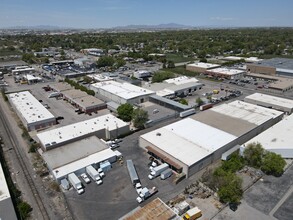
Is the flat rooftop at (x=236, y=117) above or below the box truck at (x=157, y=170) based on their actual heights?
above

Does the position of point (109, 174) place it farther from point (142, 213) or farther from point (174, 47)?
point (174, 47)

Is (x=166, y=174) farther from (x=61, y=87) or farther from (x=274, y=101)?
(x=61, y=87)

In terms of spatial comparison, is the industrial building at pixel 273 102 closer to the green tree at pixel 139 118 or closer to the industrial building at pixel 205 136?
the industrial building at pixel 205 136

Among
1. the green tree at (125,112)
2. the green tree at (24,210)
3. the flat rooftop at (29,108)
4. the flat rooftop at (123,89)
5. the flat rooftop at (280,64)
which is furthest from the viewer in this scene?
the flat rooftop at (280,64)

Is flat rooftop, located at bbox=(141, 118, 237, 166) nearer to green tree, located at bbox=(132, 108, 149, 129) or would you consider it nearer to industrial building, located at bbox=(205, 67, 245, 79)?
green tree, located at bbox=(132, 108, 149, 129)

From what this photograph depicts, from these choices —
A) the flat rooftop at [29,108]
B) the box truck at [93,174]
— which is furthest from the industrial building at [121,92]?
the box truck at [93,174]

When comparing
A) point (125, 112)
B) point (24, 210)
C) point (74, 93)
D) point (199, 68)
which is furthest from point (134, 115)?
point (199, 68)

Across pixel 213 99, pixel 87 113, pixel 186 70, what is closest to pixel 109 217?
pixel 87 113
